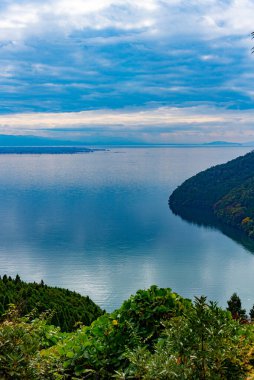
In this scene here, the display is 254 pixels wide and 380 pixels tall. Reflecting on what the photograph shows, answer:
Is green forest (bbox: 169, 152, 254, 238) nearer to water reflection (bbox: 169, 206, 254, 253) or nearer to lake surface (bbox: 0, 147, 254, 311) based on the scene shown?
water reflection (bbox: 169, 206, 254, 253)

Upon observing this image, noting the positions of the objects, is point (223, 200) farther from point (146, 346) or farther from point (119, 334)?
point (146, 346)

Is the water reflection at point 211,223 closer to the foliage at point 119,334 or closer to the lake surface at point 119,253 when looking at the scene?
the lake surface at point 119,253

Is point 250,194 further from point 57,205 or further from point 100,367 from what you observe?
point 100,367

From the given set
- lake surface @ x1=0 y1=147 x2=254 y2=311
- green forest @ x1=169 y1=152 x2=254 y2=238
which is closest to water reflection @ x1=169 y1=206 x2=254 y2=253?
green forest @ x1=169 y1=152 x2=254 y2=238

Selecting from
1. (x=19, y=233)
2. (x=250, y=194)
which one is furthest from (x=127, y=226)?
(x=250, y=194)

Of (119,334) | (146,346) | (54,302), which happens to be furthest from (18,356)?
(54,302)
